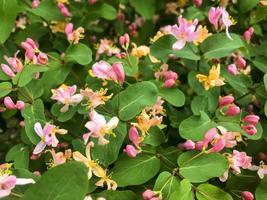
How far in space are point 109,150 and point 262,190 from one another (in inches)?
11.8

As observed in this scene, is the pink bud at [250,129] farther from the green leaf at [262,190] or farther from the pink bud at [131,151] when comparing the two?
the pink bud at [131,151]

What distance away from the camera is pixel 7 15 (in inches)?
47.3

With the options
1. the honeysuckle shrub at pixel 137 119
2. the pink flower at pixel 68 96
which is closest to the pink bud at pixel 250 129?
the honeysuckle shrub at pixel 137 119

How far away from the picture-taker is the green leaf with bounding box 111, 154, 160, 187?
899 mm

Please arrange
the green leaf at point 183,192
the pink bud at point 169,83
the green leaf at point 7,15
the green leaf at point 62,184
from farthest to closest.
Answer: the green leaf at point 7,15 < the pink bud at point 169,83 < the green leaf at point 183,192 < the green leaf at point 62,184

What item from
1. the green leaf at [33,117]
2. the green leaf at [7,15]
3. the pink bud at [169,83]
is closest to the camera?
the green leaf at [33,117]

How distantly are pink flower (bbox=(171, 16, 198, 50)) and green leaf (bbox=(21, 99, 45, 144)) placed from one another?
31 cm

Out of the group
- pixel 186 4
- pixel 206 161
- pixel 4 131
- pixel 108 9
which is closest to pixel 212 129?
pixel 206 161

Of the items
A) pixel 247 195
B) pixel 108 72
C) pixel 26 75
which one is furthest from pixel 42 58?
pixel 247 195

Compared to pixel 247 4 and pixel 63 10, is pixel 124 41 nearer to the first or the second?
pixel 63 10

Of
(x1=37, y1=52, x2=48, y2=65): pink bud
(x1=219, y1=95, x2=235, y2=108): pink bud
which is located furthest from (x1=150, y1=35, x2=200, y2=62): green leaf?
(x1=37, y1=52, x2=48, y2=65): pink bud

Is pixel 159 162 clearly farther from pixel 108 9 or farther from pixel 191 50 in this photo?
pixel 108 9

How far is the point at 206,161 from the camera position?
0.90 metres

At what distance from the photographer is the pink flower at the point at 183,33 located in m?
1.04
